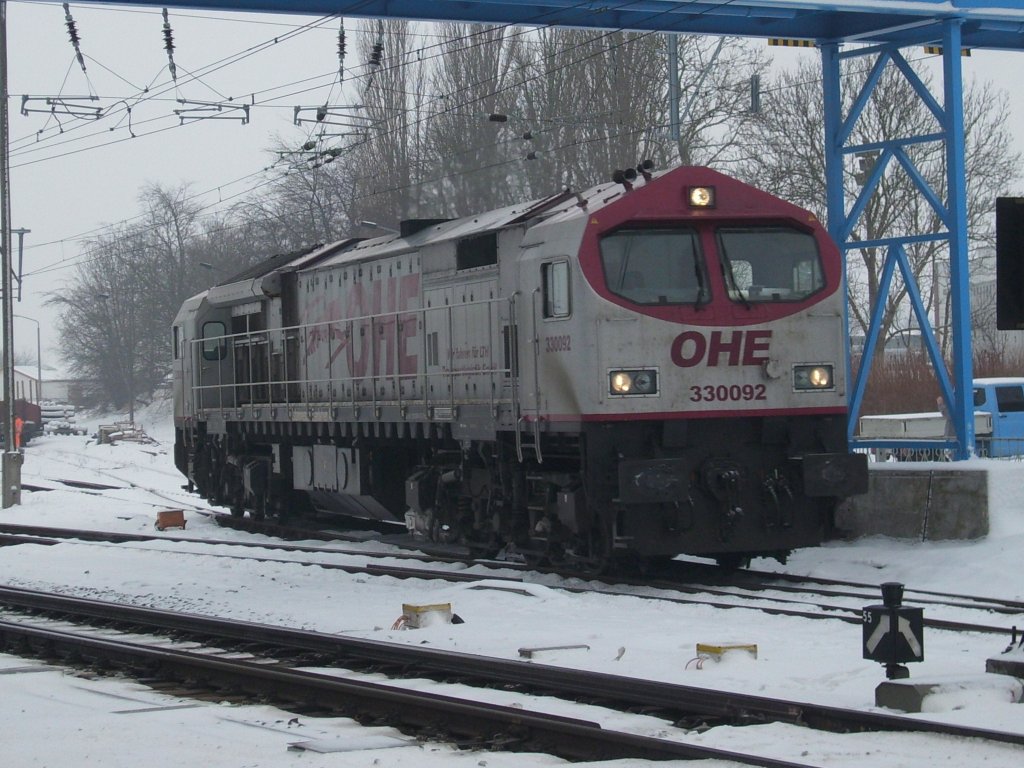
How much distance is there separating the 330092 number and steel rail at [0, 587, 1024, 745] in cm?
420

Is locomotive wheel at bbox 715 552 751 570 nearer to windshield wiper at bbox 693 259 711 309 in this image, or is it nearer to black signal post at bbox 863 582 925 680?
windshield wiper at bbox 693 259 711 309

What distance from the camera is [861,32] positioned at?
16.1m

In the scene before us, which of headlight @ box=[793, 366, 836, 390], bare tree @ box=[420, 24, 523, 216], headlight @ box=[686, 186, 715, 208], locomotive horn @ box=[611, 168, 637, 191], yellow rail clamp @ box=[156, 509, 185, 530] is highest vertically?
bare tree @ box=[420, 24, 523, 216]

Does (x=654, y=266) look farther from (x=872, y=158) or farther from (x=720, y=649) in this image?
(x=872, y=158)

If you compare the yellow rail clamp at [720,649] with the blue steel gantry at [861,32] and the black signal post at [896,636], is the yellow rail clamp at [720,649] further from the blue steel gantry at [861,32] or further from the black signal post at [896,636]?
the blue steel gantry at [861,32]

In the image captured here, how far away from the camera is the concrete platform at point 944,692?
6.77 meters

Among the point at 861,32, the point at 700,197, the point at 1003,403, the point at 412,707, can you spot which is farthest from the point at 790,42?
the point at 1003,403

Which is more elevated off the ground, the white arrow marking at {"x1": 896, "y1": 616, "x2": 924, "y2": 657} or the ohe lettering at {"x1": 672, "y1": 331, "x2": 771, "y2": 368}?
the ohe lettering at {"x1": 672, "y1": 331, "x2": 771, "y2": 368}

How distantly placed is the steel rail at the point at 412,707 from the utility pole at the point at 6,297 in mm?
17756

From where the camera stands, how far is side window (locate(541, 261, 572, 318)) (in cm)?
1230

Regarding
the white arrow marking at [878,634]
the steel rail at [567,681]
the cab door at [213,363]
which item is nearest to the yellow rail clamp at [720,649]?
the steel rail at [567,681]

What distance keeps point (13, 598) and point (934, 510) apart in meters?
9.55

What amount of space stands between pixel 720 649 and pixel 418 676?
6.38 feet

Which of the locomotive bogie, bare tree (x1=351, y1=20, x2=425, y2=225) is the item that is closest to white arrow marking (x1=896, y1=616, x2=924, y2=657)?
the locomotive bogie
